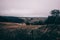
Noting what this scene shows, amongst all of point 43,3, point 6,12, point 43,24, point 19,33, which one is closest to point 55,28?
point 43,24

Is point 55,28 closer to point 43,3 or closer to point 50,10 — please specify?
point 50,10

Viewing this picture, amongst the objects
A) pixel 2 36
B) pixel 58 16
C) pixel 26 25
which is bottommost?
pixel 2 36

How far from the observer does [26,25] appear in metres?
1.52

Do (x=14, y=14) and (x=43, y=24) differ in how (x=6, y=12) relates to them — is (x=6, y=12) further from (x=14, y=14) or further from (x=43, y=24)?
(x=43, y=24)

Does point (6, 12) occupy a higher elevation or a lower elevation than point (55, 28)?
higher

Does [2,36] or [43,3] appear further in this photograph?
[43,3]

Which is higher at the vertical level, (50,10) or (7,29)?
(50,10)

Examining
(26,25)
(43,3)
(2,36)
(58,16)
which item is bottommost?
(2,36)

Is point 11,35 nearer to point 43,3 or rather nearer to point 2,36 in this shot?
point 2,36

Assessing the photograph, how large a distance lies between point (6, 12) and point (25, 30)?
0.38m

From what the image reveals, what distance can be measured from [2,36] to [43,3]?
741 mm

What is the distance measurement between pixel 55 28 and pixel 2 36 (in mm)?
733

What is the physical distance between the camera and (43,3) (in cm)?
157

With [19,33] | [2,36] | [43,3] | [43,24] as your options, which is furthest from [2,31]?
[43,3]
